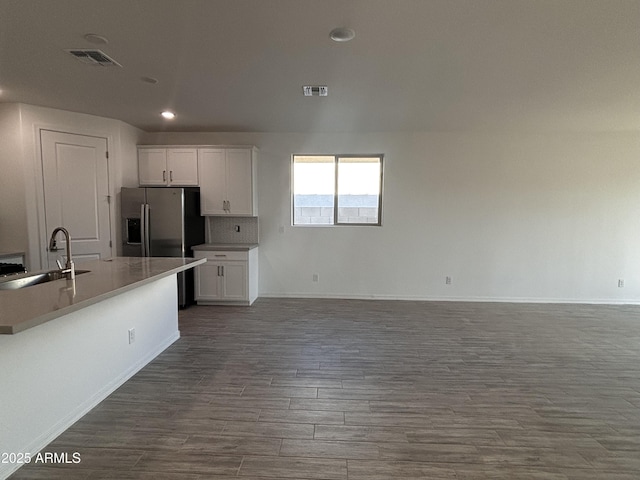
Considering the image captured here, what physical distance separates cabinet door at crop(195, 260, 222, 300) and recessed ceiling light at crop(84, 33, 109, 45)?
293 centimetres

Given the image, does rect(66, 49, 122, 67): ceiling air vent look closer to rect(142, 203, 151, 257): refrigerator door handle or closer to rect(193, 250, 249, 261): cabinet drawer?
rect(142, 203, 151, 257): refrigerator door handle

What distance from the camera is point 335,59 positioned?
8.28 feet

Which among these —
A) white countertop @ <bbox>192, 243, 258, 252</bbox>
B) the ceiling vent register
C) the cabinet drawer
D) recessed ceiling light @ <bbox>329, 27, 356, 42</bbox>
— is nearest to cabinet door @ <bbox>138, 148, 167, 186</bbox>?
white countertop @ <bbox>192, 243, 258, 252</bbox>

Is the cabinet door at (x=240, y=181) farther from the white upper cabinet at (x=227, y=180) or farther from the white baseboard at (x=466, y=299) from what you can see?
the white baseboard at (x=466, y=299)

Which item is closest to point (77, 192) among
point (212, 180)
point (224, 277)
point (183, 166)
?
point (183, 166)

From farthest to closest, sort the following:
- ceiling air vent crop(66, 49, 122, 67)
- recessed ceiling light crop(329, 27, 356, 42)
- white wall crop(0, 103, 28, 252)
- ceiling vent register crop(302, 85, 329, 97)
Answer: white wall crop(0, 103, 28, 252), ceiling vent register crop(302, 85, 329, 97), ceiling air vent crop(66, 49, 122, 67), recessed ceiling light crop(329, 27, 356, 42)

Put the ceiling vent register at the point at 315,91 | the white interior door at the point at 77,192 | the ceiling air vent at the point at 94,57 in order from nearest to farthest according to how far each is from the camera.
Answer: the ceiling air vent at the point at 94,57, the ceiling vent register at the point at 315,91, the white interior door at the point at 77,192

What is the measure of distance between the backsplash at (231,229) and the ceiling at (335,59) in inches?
64.3

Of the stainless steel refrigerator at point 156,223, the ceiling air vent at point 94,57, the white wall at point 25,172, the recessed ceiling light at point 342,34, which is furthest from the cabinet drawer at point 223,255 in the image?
the recessed ceiling light at point 342,34

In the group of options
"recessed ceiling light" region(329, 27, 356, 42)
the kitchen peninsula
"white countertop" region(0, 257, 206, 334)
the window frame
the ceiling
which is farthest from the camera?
the window frame

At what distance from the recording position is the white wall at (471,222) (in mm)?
4789

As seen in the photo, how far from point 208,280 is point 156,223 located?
3.58 ft

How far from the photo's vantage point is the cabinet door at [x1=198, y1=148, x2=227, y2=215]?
15.5ft

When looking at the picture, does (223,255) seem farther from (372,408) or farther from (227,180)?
(372,408)
